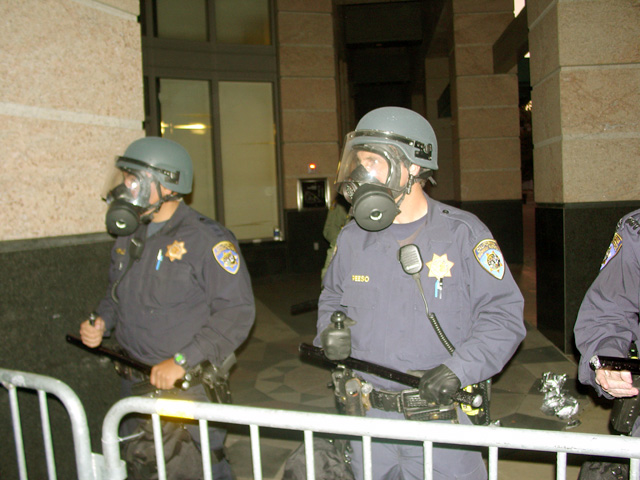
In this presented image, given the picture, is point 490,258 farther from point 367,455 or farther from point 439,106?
point 439,106

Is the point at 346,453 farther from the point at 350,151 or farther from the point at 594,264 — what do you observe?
the point at 594,264

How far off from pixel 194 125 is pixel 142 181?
803cm

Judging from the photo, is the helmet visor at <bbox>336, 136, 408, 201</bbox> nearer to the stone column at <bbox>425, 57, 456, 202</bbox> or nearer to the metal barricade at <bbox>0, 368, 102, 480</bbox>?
the metal barricade at <bbox>0, 368, 102, 480</bbox>

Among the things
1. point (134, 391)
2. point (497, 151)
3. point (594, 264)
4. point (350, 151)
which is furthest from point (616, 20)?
point (497, 151)

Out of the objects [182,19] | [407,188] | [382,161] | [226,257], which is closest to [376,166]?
[382,161]

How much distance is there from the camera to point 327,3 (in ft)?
34.0

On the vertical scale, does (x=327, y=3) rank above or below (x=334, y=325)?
above

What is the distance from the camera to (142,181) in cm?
255

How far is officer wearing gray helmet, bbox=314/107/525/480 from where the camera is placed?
1914mm

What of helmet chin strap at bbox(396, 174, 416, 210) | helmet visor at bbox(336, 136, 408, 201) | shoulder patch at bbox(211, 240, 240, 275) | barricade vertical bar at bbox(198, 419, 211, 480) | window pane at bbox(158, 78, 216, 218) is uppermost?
window pane at bbox(158, 78, 216, 218)

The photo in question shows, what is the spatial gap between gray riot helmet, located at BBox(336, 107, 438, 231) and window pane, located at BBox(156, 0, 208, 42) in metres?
8.86

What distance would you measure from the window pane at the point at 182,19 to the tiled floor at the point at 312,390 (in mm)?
6090

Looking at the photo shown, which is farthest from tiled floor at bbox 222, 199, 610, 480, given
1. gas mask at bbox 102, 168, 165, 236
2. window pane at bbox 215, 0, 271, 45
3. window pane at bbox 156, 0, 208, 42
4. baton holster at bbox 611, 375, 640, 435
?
window pane at bbox 215, 0, 271, 45

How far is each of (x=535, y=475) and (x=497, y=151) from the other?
9.19 metres
